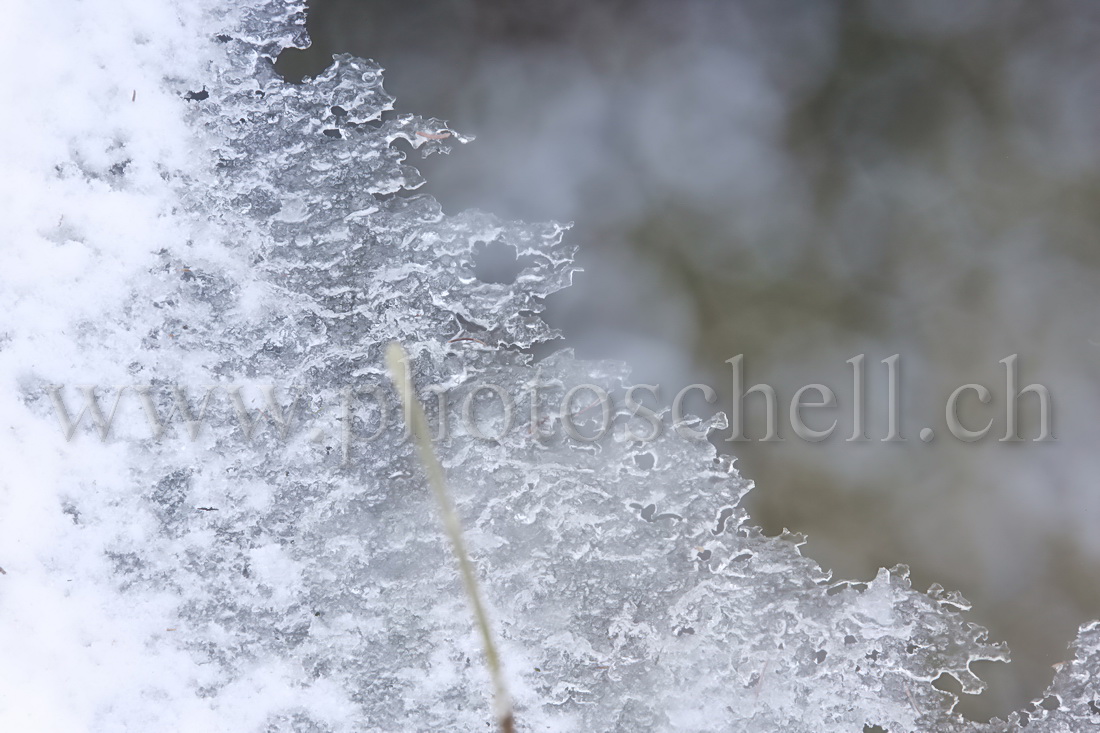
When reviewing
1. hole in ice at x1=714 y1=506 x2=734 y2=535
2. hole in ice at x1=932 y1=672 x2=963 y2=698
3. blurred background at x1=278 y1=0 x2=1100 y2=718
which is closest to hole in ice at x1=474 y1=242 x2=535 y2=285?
blurred background at x1=278 y1=0 x2=1100 y2=718

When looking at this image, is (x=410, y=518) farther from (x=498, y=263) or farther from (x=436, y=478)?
(x=498, y=263)

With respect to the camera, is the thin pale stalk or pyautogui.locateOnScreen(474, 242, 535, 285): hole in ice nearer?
the thin pale stalk

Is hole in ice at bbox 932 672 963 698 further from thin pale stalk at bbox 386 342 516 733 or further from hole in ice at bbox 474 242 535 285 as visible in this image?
hole in ice at bbox 474 242 535 285

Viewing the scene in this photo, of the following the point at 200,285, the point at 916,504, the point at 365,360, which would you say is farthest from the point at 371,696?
the point at 916,504

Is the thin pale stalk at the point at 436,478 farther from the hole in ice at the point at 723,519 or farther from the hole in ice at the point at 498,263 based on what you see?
the hole in ice at the point at 723,519

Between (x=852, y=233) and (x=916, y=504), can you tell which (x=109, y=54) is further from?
(x=916, y=504)

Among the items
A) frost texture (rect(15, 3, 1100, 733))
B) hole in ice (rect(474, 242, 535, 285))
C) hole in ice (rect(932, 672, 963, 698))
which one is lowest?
hole in ice (rect(932, 672, 963, 698))

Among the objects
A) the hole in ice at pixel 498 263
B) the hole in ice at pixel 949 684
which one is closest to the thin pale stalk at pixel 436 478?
the hole in ice at pixel 498 263
